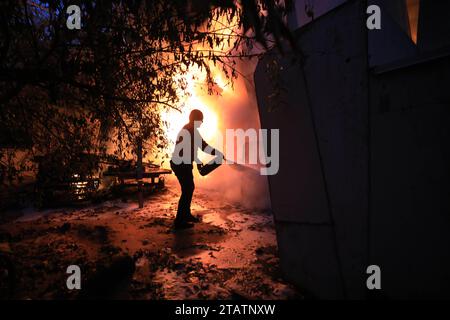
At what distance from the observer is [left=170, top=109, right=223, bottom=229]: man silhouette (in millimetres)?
5566

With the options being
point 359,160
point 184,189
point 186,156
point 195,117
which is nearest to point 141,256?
point 184,189

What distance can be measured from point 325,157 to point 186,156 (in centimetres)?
332

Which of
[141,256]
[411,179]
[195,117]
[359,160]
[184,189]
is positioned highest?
A: [195,117]

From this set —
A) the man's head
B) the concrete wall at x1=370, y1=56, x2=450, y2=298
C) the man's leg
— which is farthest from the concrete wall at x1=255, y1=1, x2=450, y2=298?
the man's leg

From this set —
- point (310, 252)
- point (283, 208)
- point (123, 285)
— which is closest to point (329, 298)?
point (310, 252)

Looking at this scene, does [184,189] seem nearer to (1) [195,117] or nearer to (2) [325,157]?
(1) [195,117]

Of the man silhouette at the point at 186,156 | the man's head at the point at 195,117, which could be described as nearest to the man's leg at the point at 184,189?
the man silhouette at the point at 186,156

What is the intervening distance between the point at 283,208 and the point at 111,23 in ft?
10.0

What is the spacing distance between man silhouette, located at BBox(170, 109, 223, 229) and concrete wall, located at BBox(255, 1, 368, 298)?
2413 millimetres

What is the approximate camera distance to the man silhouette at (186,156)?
219 inches

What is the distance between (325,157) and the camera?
2877mm

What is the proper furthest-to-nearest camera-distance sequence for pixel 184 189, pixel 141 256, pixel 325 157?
pixel 184 189
pixel 141 256
pixel 325 157

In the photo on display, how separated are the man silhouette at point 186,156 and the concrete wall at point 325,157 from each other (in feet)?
7.92
